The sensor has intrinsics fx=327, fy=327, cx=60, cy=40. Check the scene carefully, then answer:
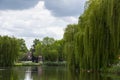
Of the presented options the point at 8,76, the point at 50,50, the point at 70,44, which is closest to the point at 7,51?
the point at 70,44

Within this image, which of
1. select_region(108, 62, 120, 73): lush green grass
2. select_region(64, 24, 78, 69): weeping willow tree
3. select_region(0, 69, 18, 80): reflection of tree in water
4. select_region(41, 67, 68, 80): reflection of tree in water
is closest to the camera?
select_region(0, 69, 18, 80): reflection of tree in water

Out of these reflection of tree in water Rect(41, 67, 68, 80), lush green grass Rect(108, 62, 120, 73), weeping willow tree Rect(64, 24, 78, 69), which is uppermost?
weeping willow tree Rect(64, 24, 78, 69)

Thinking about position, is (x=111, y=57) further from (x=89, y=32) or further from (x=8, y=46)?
(x=8, y=46)

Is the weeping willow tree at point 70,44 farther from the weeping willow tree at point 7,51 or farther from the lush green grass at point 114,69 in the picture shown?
the weeping willow tree at point 7,51

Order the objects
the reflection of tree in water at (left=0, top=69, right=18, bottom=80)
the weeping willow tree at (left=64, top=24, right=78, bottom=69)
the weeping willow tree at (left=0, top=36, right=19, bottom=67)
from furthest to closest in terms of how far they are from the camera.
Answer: the weeping willow tree at (left=0, top=36, right=19, bottom=67) < the weeping willow tree at (left=64, top=24, right=78, bottom=69) < the reflection of tree in water at (left=0, top=69, right=18, bottom=80)

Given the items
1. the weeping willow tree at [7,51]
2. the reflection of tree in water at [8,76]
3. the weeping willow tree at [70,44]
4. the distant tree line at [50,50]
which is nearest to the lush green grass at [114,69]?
the reflection of tree in water at [8,76]

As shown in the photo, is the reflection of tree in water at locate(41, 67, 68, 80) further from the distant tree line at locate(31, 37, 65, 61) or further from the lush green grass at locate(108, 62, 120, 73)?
the distant tree line at locate(31, 37, 65, 61)

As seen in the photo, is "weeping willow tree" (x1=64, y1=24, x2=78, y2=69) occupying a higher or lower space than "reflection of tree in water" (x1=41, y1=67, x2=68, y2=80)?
higher

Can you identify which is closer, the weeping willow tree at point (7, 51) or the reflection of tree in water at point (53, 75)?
the reflection of tree in water at point (53, 75)

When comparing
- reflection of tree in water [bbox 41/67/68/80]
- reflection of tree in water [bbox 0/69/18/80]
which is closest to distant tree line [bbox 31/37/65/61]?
reflection of tree in water [bbox 41/67/68/80]

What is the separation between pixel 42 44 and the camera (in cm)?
11819

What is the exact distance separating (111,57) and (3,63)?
132 ft

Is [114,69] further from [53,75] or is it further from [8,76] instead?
[8,76]

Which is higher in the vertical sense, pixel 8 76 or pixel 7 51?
pixel 7 51
